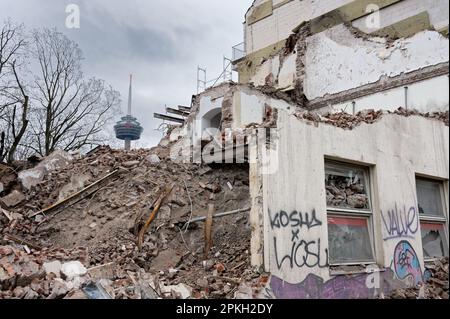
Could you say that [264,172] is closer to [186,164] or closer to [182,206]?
[182,206]

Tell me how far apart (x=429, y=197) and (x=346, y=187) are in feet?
7.48

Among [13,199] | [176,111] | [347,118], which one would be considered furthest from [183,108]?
[347,118]

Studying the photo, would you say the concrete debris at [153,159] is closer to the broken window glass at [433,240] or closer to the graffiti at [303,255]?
the graffiti at [303,255]

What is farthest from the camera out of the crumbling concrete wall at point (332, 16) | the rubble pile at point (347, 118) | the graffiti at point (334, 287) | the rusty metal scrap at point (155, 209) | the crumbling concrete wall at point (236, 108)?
the crumbling concrete wall at point (236, 108)

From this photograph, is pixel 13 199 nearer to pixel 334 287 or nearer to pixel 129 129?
pixel 334 287

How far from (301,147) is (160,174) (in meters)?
4.12

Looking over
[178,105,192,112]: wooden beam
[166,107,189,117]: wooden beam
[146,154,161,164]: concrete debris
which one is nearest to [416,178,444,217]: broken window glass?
[146,154,161,164]: concrete debris

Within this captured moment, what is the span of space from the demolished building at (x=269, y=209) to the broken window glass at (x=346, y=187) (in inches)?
1.0

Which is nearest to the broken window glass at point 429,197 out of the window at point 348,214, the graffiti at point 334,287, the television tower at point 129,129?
the window at point 348,214

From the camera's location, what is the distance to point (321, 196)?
234 inches

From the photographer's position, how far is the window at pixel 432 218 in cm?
753

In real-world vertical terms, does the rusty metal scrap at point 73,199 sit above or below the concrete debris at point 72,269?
above

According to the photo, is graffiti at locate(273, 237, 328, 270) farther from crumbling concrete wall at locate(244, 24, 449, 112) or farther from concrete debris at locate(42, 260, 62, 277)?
crumbling concrete wall at locate(244, 24, 449, 112)

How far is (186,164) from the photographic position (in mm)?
9633
